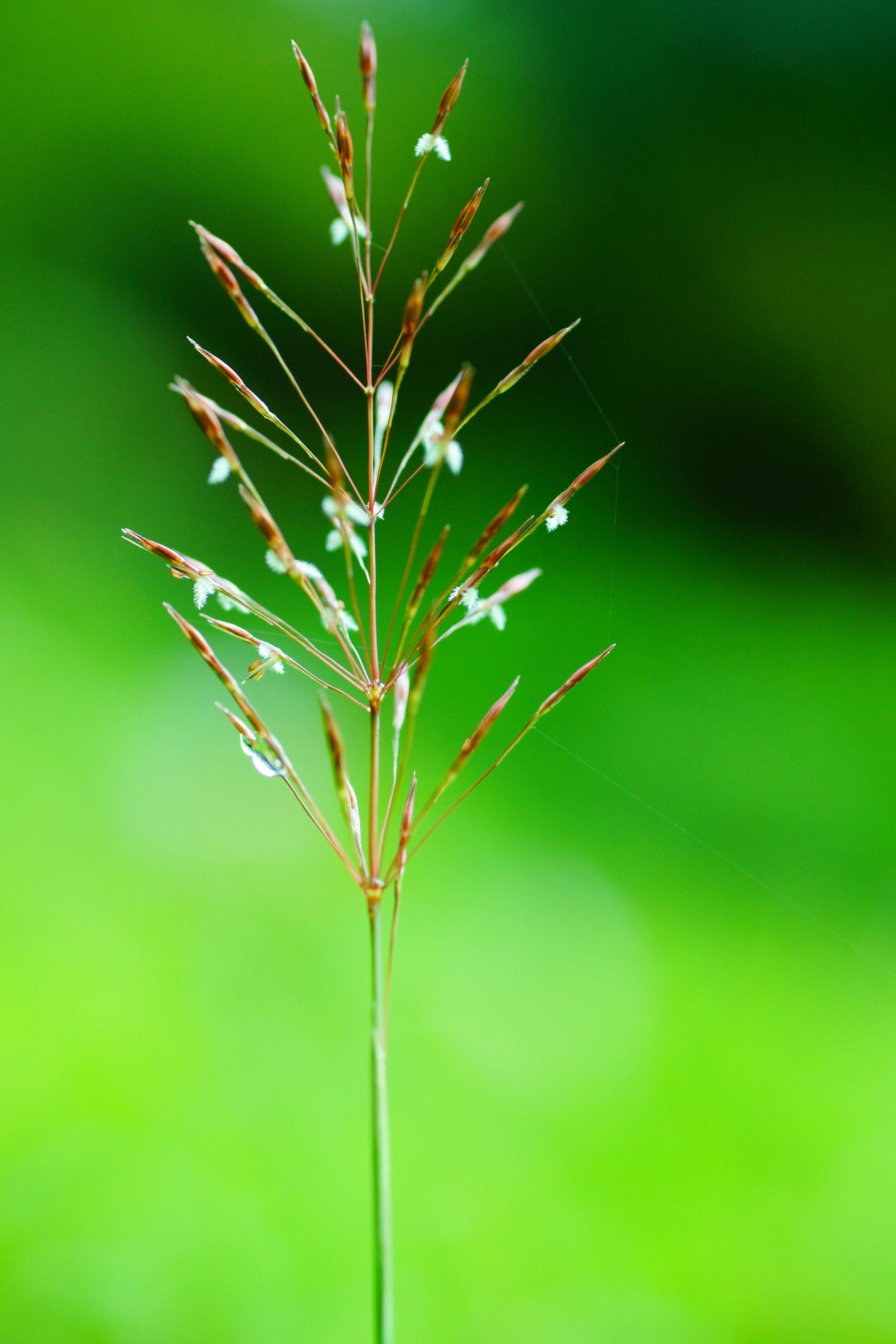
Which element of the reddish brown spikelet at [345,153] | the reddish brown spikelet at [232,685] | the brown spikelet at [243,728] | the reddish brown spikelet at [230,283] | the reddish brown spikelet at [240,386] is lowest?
the brown spikelet at [243,728]

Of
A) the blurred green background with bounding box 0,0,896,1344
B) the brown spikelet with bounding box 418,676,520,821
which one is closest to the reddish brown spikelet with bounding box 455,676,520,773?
the brown spikelet with bounding box 418,676,520,821

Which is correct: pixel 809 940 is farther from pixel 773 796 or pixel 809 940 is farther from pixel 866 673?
pixel 866 673

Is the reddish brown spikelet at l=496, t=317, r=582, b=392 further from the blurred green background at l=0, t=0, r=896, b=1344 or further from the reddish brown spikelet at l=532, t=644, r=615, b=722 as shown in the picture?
the blurred green background at l=0, t=0, r=896, b=1344

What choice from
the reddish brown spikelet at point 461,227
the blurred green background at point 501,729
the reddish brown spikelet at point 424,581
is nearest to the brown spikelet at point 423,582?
the reddish brown spikelet at point 424,581

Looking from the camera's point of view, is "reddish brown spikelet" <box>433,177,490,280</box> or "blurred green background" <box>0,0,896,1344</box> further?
"blurred green background" <box>0,0,896,1344</box>

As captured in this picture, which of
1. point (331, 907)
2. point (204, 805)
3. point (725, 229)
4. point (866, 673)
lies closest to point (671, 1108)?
point (331, 907)

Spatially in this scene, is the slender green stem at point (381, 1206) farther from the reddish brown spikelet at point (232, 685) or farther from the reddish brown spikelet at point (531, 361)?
the reddish brown spikelet at point (531, 361)

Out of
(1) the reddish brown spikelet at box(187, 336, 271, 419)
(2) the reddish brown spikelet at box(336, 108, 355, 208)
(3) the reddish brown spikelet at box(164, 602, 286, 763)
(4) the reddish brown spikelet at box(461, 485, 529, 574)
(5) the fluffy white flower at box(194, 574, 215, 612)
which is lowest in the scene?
(3) the reddish brown spikelet at box(164, 602, 286, 763)
